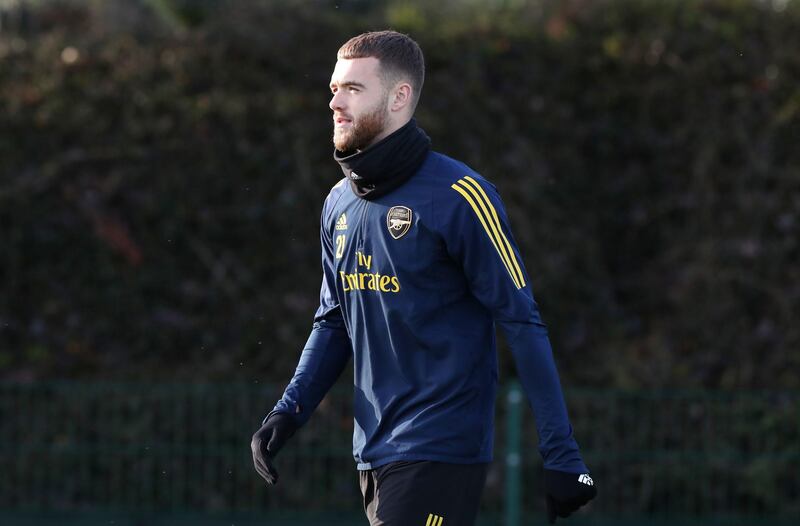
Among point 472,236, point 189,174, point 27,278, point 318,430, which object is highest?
point 472,236

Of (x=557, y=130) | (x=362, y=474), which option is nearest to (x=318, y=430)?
(x=557, y=130)

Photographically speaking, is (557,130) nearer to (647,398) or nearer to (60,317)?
(647,398)

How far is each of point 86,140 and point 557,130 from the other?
173 inches

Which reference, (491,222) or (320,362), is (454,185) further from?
(320,362)

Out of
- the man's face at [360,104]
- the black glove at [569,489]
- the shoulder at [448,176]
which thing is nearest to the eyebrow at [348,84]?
the man's face at [360,104]

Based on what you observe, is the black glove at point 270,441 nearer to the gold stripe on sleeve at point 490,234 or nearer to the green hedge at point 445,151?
the gold stripe on sleeve at point 490,234

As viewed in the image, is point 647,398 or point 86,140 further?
point 86,140

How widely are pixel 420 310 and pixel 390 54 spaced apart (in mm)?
775

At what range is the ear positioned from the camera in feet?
12.2

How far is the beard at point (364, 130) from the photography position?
3.69m

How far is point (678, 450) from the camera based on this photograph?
348 inches

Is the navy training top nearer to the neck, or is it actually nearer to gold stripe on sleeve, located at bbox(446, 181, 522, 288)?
gold stripe on sleeve, located at bbox(446, 181, 522, 288)

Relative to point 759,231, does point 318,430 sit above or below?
below

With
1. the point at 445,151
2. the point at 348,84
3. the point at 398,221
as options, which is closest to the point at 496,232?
the point at 398,221
